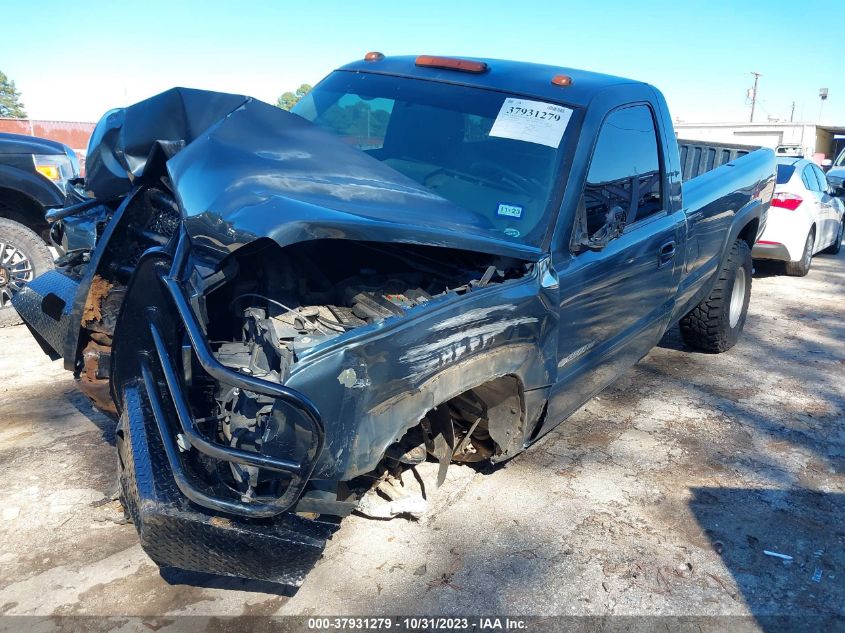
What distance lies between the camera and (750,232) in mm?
5570

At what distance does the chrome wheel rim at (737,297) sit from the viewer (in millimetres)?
5554

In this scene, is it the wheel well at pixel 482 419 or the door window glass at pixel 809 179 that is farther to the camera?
the door window glass at pixel 809 179

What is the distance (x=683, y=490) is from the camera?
3498 millimetres

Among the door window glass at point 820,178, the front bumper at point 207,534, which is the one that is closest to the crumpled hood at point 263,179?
the front bumper at point 207,534

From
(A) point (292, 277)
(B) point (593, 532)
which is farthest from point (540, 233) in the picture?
(B) point (593, 532)

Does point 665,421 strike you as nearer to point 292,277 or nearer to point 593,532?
point 593,532

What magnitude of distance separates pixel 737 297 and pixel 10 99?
7210 cm

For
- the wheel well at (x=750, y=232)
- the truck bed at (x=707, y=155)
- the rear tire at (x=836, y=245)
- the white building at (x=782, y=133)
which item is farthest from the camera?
the white building at (x=782, y=133)

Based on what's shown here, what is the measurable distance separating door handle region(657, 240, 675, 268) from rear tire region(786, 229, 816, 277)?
20.7 ft

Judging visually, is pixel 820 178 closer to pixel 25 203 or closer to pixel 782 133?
pixel 25 203

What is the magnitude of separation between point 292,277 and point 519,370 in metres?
0.97

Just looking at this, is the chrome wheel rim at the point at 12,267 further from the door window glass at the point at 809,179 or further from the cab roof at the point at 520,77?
the door window glass at the point at 809,179

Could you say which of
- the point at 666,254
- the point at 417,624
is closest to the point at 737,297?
the point at 666,254

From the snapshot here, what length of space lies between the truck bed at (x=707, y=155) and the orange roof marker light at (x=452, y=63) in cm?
340
